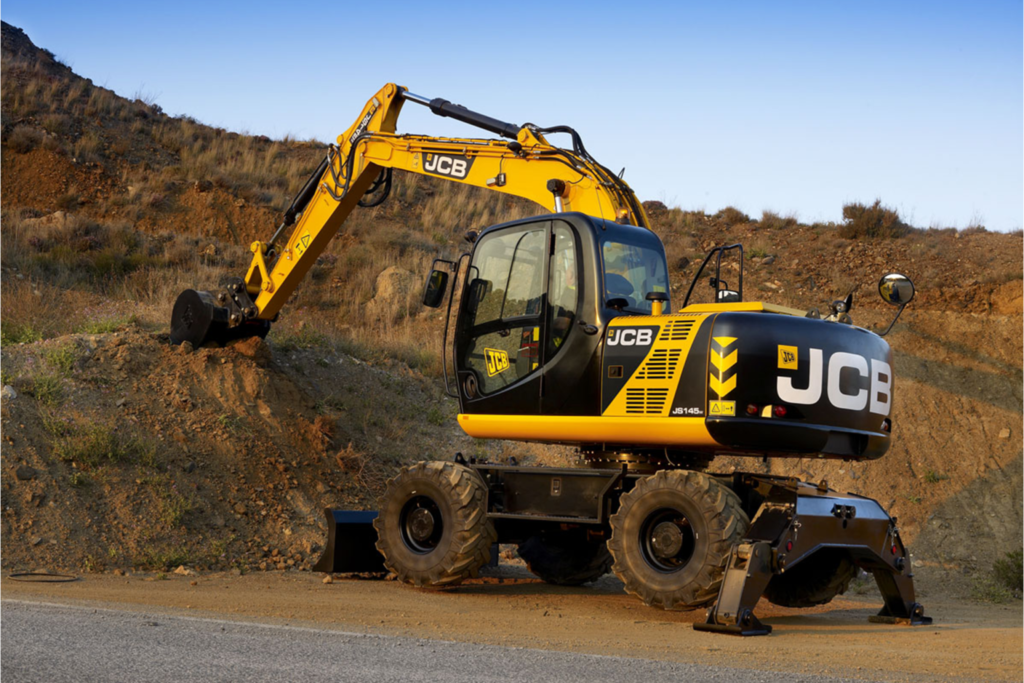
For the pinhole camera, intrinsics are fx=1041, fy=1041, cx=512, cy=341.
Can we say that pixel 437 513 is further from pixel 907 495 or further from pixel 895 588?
pixel 907 495

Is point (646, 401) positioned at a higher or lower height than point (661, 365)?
lower

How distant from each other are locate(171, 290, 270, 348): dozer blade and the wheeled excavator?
446 centimetres

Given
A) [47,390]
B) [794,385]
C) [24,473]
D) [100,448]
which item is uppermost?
[794,385]

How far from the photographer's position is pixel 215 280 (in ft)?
79.8

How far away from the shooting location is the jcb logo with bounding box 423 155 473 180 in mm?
11938

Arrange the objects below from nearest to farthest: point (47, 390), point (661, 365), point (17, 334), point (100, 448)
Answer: point (661, 365)
point (100, 448)
point (47, 390)
point (17, 334)

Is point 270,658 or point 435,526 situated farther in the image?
point 435,526

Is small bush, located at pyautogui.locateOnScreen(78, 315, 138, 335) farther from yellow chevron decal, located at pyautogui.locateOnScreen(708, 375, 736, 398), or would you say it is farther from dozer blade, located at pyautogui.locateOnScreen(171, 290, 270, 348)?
yellow chevron decal, located at pyautogui.locateOnScreen(708, 375, 736, 398)

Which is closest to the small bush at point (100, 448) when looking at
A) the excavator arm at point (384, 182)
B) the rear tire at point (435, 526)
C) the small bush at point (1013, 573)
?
the excavator arm at point (384, 182)

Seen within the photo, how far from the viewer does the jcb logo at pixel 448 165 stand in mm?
11938

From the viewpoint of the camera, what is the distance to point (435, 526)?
34.2 ft

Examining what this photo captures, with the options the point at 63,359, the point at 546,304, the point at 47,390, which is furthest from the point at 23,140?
the point at 546,304

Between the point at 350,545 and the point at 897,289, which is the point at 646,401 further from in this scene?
the point at 350,545

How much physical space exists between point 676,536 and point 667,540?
10cm
